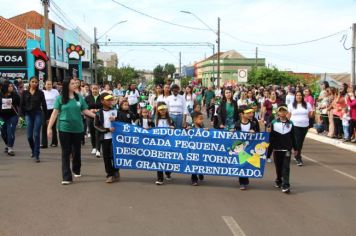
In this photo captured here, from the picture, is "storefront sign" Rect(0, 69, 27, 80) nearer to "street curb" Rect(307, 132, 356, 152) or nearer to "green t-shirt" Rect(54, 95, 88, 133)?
"street curb" Rect(307, 132, 356, 152)

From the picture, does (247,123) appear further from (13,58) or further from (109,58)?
(109,58)

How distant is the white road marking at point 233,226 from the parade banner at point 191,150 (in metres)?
1.97

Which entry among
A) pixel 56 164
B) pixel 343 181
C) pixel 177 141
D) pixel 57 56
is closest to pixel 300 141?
pixel 343 181

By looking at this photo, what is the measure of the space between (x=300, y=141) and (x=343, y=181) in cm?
212

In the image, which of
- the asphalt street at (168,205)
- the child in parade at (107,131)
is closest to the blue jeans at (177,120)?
the asphalt street at (168,205)

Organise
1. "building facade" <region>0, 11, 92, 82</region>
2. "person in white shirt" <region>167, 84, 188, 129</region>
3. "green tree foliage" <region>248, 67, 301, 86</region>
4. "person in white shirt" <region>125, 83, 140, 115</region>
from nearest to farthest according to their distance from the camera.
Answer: "person in white shirt" <region>167, 84, 188, 129</region>, "person in white shirt" <region>125, 83, 140, 115</region>, "building facade" <region>0, 11, 92, 82</region>, "green tree foliage" <region>248, 67, 301, 86</region>

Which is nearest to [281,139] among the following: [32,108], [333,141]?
[32,108]

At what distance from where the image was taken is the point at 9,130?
37.2ft

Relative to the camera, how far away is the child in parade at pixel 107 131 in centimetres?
824

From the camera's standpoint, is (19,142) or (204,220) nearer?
(204,220)

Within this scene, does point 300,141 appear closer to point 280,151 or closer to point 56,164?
point 280,151

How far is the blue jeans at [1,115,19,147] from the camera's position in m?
11.4

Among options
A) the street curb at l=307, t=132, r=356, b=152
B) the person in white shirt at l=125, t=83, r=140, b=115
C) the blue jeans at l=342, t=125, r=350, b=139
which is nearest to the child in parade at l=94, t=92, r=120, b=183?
the street curb at l=307, t=132, r=356, b=152

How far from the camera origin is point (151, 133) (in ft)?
Result: 27.1
